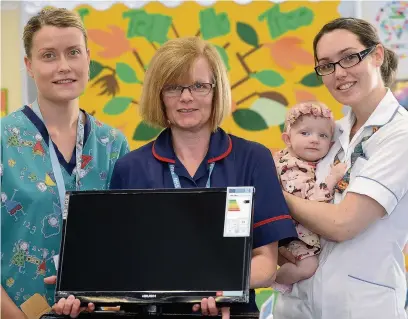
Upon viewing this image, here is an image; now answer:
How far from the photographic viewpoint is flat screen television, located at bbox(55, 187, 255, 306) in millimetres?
1846

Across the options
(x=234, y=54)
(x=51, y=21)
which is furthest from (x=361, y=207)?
(x=234, y=54)

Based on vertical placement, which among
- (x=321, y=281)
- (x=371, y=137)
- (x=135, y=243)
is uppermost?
(x=371, y=137)

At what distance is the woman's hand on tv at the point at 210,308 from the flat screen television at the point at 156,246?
0.02 m

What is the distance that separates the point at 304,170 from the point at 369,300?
0.49 metres

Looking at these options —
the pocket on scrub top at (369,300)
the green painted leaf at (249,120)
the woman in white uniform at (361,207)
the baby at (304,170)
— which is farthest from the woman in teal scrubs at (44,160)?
the green painted leaf at (249,120)

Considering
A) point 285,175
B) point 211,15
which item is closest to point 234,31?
point 211,15

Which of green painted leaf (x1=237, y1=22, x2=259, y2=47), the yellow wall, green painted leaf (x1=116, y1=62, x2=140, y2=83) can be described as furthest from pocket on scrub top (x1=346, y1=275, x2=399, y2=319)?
the yellow wall

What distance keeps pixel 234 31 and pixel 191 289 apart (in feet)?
7.66

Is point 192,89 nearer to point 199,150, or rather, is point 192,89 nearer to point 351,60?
point 199,150

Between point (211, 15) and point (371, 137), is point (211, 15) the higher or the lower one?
the higher one

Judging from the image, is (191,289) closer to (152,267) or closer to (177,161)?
(152,267)

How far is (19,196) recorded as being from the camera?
2.32m

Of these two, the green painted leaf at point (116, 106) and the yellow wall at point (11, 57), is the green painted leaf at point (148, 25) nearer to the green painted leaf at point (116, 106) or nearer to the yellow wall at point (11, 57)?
the green painted leaf at point (116, 106)

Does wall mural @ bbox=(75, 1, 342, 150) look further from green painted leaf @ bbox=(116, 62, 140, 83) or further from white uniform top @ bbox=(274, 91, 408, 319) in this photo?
white uniform top @ bbox=(274, 91, 408, 319)
